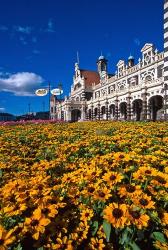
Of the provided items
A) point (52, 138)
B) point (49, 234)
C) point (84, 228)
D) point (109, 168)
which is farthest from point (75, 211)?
point (52, 138)

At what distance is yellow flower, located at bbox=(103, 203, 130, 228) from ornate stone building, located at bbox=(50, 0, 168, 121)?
68.8 feet

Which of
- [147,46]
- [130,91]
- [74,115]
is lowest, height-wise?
[74,115]

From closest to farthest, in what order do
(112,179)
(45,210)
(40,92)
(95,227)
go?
(45,210) → (95,227) → (112,179) → (40,92)

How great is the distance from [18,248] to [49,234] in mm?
284

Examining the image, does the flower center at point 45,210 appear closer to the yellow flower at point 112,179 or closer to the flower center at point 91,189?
the flower center at point 91,189

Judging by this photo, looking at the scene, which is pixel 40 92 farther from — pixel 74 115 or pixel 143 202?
pixel 74 115

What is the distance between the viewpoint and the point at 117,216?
6.36 ft

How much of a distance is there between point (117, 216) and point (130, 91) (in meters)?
37.0

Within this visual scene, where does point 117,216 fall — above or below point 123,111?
below

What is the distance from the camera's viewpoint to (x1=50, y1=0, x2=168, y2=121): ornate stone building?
3222cm

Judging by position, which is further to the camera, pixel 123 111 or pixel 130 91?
pixel 123 111

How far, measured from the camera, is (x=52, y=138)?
23.4 feet

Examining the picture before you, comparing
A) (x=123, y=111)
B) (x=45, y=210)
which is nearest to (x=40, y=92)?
(x=123, y=111)

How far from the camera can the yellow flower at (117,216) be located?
1.87 m
